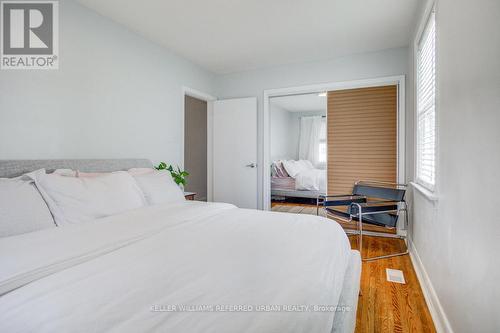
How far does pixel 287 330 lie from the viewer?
0.78m

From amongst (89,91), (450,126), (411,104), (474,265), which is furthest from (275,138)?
(474,265)

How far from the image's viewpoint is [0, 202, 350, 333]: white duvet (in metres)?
0.76

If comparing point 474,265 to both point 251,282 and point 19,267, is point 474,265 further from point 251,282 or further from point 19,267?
point 19,267

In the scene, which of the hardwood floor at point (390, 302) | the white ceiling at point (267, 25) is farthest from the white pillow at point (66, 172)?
the hardwood floor at point (390, 302)

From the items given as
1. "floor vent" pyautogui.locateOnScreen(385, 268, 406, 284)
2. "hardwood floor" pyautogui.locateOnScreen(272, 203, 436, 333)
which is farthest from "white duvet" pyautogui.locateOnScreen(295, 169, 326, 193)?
"floor vent" pyautogui.locateOnScreen(385, 268, 406, 284)

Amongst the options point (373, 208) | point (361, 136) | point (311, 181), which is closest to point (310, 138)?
point (311, 181)

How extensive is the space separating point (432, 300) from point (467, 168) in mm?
1132

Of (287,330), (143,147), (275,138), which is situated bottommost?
(287,330)

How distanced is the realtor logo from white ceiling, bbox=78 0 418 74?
0.37 metres

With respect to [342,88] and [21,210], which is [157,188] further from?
[342,88]

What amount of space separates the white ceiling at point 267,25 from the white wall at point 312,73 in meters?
0.13

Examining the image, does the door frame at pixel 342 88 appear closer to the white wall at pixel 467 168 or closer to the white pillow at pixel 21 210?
the white wall at pixel 467 168

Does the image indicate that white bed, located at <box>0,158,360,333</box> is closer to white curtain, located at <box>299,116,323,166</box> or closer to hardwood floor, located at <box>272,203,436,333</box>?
hardwood floor, located at <box>272,203,436,333</box>

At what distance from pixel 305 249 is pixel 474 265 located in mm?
697
